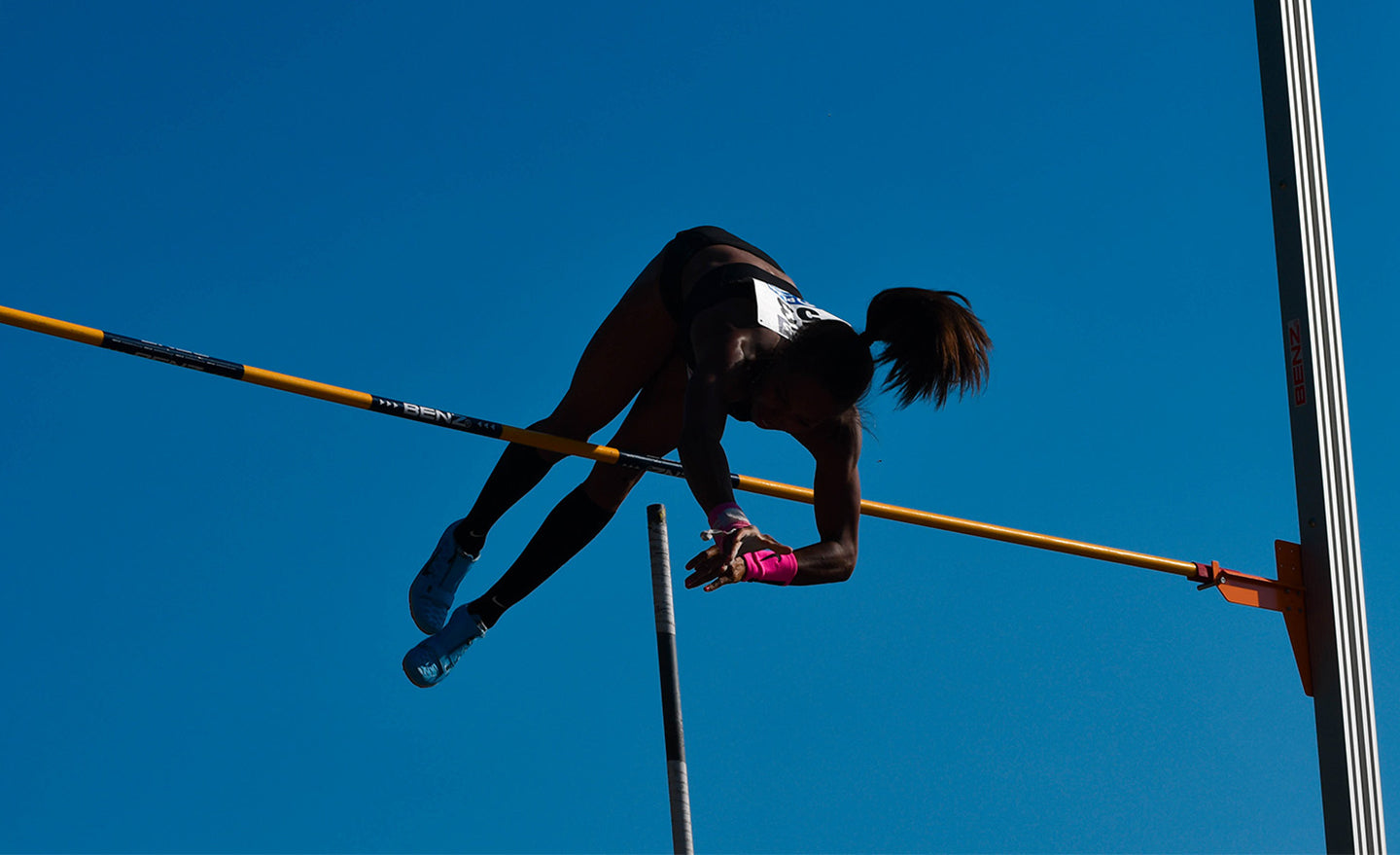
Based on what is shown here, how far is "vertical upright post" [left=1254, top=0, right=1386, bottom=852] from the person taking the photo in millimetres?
5496

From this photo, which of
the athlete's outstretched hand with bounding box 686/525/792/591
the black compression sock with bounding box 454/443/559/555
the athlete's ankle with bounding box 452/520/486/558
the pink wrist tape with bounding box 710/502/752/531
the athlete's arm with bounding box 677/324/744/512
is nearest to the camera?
the athlete's outstretched hand with bounding box 686/525/792/591

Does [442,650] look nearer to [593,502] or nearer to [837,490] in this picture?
[593,502]

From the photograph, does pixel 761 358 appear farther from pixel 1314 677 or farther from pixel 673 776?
pixel 1314 677

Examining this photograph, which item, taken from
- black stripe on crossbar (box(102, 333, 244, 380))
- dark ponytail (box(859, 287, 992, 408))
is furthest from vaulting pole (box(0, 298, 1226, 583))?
dark ponytail (box(859, 287, 992, 408))

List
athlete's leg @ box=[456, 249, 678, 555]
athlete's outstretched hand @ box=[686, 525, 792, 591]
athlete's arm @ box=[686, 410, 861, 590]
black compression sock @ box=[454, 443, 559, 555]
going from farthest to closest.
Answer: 1. black compression sock @ box=[454, 443, 559, 555]
2. athlete's leg @ box=[456, 249, 678, 555]
3. athlete's arm @ box=[686, 410, 861, 590]
4. athlete's outstretched hand @ box=[686, 525, 792, 591]

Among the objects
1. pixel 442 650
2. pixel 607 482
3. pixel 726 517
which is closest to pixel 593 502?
pixel 607 482

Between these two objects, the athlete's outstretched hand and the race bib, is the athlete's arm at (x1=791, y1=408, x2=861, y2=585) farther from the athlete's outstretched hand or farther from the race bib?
the athlete's outstretched hand

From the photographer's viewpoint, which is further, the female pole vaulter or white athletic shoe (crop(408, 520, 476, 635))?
white athletic shoe (crop(408, 520, 476, 635))

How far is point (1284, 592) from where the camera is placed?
18.9 ft

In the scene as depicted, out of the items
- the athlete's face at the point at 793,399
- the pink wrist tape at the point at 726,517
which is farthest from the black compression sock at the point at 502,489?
the pink wrist tape at the point at 726,517

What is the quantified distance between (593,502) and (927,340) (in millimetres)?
1281

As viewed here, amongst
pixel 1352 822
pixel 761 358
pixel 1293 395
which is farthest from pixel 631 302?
pixel 1352 822

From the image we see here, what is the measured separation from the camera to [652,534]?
514 cm

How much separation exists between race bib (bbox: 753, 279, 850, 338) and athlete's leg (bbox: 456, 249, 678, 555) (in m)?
0.39
